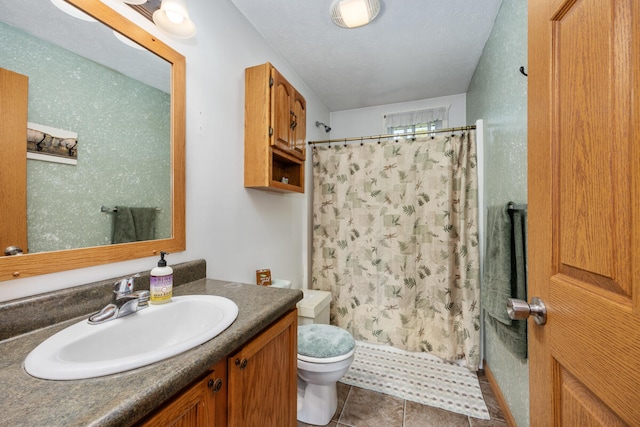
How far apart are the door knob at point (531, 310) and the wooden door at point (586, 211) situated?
0.02 metres

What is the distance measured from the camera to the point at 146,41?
1026 mm

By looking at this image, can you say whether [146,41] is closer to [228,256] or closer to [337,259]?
[228,256]

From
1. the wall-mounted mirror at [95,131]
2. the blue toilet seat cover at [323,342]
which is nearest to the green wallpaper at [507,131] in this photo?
the blue toilet seat cover at [323,342]

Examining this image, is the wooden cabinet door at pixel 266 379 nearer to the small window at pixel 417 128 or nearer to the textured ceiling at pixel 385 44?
the textured ceiling at pixel 385 44

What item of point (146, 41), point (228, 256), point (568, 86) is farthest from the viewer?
point (228, 256)

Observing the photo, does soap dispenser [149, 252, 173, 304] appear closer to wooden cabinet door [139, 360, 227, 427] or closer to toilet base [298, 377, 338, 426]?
wooden cabinet door [139, 360, 227, 427]

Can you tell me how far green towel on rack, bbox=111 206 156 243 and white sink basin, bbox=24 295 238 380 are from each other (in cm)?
29

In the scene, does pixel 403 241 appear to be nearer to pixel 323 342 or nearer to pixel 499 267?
pixel 499 267

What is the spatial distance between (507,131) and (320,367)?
5.37 feet

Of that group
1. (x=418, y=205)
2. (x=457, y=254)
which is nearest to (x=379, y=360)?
(x=457, y=254)

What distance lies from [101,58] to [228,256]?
992mm

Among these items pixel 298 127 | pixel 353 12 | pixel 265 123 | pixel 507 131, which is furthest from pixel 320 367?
pixel 353 12

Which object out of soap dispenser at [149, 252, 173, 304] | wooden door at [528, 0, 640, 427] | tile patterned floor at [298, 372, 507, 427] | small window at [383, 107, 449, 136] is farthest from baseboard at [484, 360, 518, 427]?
small window at [383, 107, 449, 136]

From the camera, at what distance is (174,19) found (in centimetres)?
109
